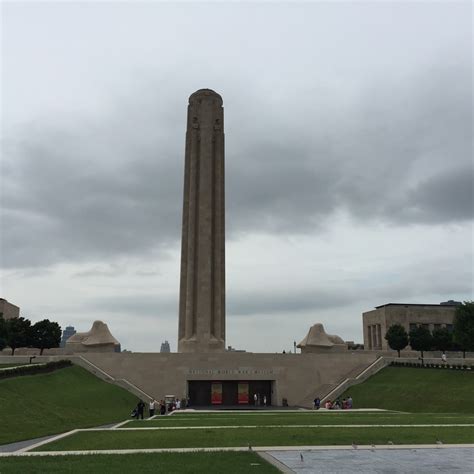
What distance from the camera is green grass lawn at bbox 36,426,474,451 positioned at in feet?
61.6

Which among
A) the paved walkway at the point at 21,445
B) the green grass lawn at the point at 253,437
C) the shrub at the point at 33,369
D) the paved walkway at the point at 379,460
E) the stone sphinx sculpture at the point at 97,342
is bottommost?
the paved walkway at the point at 21,445

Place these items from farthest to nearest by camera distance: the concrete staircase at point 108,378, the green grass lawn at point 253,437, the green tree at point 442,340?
the green tree at point 442,340, the concrete staircase at point 108,378, the green grass lawn at point 253,437

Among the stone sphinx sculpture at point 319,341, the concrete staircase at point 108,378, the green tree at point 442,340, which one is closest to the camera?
the concrete staircase at point 108,378

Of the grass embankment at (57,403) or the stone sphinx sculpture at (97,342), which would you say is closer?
the grass embankment at (57,403)

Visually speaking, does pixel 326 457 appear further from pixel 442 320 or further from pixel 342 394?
pixel 442 320

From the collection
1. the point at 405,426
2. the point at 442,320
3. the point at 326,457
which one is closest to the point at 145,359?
the point at 405,426

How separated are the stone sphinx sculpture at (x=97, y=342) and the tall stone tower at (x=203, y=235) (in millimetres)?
8484

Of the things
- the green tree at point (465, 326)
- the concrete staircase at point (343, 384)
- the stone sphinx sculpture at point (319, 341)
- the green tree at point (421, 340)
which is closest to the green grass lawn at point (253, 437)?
the concrete staircase at point (343, 384)

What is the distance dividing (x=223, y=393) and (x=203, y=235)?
20148mm

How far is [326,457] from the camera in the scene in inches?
622

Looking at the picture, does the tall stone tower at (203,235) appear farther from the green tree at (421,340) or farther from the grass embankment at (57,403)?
the green tree at (421,340)

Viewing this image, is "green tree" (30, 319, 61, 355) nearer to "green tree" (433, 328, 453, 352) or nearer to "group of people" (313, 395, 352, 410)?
"group of people" (313, 395, 352, 410)

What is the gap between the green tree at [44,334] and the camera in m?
64.8

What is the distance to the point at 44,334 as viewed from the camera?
65188 mm
